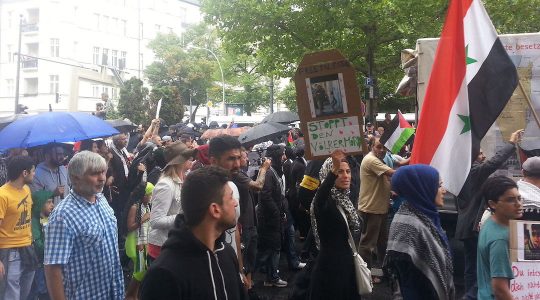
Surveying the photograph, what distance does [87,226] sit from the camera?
378cm

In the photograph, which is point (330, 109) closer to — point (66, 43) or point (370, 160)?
point (370, 160)

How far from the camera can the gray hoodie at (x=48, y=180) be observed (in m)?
6.73

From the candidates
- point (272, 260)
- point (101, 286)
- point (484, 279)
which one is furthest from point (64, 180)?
point (484, 279)

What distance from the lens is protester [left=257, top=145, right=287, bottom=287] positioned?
26.3 feet

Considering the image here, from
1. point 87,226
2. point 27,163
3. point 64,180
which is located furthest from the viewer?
point 64,180

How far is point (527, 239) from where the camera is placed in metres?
3.79

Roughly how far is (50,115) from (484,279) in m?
5.95

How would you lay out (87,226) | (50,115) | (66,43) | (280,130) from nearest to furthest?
(87,226) < (50,115) < (280,130) < (66,43)

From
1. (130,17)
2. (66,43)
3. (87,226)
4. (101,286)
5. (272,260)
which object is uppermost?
(130,17)

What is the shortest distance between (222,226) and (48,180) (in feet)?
15.4

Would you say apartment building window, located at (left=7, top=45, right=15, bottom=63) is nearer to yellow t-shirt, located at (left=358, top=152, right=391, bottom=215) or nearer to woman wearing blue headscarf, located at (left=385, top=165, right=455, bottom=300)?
yellow t-shirt, located at (left=358, top=152, right=391, bottom=215)

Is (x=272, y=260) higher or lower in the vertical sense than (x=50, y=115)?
lower

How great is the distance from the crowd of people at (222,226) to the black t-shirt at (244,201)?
0.02m

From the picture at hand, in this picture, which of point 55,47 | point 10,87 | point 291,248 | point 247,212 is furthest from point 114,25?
point 247,212
